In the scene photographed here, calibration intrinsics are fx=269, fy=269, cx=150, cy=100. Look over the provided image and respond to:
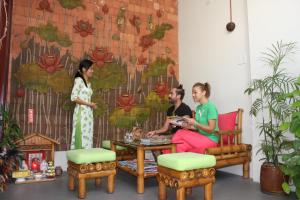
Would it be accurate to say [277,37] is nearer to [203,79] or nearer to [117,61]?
[203,79]

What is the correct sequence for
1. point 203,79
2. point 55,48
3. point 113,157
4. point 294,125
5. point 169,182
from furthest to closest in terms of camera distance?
point 203,79 → point 55,48 → point 113,157 → point 169,182 → point 294,125

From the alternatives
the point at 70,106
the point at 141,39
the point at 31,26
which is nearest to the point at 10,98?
the point at 70,106

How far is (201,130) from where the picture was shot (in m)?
3.43

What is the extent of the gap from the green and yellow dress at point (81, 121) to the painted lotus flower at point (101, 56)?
0.67m

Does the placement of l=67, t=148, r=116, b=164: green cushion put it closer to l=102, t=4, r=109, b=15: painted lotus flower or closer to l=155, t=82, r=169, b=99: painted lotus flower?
l=155, t=82, r=169, b=99: painted lotus flower

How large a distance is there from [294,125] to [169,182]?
3.93 feet

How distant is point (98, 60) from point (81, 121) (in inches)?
45.3

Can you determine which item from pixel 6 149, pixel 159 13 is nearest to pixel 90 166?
pixel 6 149

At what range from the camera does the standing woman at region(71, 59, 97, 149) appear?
3836 mm

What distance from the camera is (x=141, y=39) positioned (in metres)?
4.92

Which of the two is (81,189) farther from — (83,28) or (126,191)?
(83,28)

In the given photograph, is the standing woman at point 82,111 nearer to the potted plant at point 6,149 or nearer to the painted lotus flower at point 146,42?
the potted plant at point 6,149

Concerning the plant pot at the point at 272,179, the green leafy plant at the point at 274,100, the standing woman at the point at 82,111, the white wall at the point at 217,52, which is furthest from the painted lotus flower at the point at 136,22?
the plant pot at the point at 272,179

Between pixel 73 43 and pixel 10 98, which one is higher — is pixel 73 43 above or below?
above
